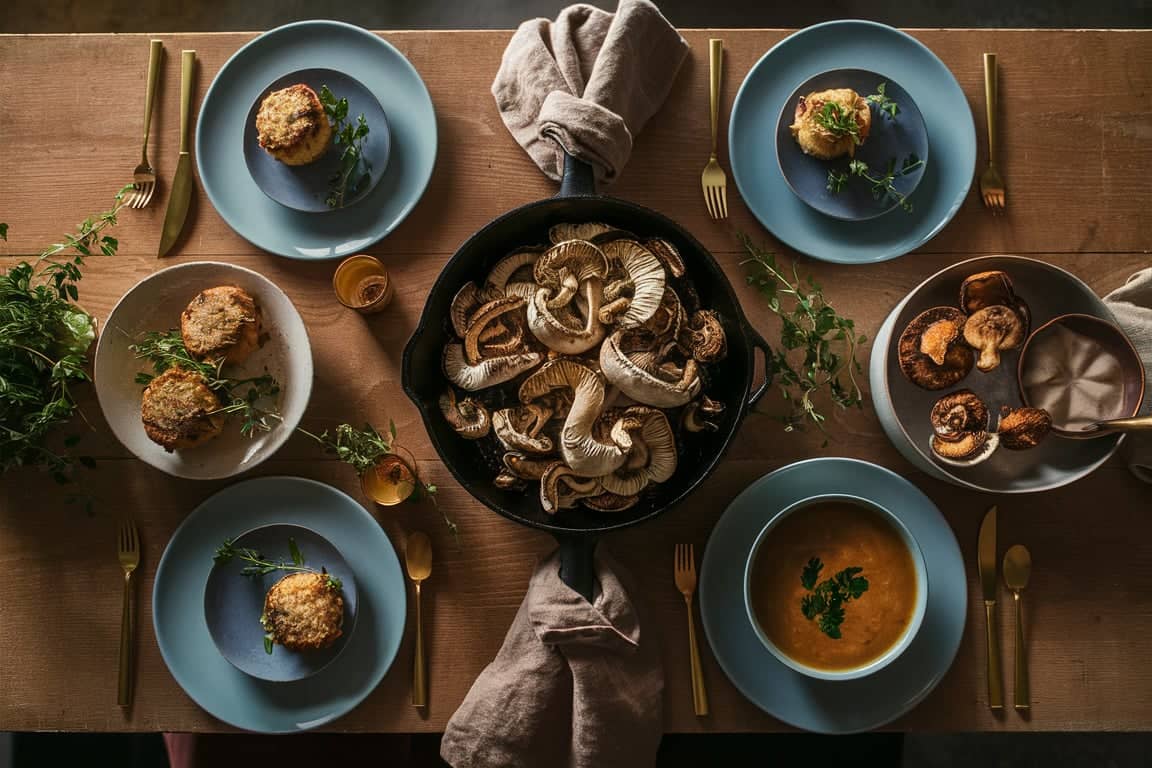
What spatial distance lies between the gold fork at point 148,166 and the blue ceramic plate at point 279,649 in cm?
64

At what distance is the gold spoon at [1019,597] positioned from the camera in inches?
63.9

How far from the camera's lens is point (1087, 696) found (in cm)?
164

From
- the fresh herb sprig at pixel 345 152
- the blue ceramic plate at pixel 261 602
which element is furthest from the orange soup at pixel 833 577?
the fresh herb sprig at pixel 345 152

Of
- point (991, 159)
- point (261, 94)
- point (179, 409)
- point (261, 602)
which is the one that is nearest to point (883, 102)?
point (991, 159)

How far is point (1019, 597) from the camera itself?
1647mm

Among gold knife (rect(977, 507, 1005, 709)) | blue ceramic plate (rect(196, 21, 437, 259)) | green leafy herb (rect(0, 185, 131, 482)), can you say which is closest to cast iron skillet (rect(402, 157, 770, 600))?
blue ceramic plate (rect(196, 21, 437, 259))

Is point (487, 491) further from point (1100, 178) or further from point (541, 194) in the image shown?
point (1100, 178)

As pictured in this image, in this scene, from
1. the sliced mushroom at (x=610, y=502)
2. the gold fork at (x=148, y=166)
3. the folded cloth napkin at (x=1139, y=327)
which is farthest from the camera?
the gold fork at (x=148, y=166)

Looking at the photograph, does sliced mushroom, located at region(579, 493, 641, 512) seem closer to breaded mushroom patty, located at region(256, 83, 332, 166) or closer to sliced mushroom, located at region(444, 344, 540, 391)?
sliced mushroom, located at region(444, 344, 540, 391)

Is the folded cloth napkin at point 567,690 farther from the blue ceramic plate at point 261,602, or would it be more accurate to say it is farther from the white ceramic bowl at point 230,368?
the white ceramic bowl at point 230,368

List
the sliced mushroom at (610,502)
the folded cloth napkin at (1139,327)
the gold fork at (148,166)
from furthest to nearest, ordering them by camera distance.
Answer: the gold fork at (148,166), the folded cloth napkin at (1139,327), the sliced mushroom at (610,502)

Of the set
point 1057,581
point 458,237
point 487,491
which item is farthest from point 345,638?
A: point 1057,581

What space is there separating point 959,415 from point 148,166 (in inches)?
67.1

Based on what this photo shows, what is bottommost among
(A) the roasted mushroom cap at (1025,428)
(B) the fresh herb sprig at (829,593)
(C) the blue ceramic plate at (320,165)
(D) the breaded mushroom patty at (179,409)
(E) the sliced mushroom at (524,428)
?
(B) the fresh herb sprig at (829,593)
